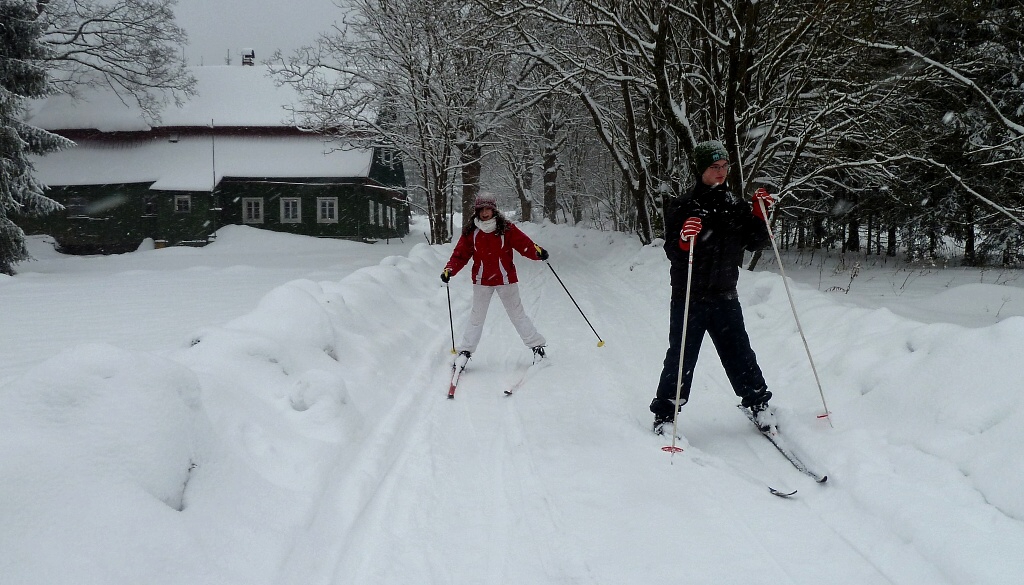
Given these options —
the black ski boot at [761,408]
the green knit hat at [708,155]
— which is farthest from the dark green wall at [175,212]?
A: the black ski boot at [761,408]

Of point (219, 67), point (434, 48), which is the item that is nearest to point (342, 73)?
point (434, 48)

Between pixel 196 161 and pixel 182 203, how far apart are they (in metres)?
2.26

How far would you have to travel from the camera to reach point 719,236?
181 inches

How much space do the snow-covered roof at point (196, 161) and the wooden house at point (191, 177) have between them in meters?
0.05

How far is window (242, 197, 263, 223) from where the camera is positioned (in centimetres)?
3180

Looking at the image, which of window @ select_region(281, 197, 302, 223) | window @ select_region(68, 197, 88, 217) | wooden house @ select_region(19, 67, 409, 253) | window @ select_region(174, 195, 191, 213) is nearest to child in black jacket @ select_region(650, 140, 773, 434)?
wooden house @ select_region(19, 67, 409, 253)

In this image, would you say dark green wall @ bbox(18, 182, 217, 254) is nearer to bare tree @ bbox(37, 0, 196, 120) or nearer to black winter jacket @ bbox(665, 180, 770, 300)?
bare tree @ bbox(37, 0, 196, 120)

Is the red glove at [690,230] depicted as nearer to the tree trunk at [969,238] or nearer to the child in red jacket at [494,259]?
the child in red jacket at [494,259]

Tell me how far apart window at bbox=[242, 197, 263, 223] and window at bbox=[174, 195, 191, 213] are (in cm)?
256

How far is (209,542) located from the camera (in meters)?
2.82

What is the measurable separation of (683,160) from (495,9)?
607 cm

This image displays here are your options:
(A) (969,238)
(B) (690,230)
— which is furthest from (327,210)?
(B) (690,230)

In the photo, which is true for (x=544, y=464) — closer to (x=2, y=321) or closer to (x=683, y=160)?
(x=2, y=321)

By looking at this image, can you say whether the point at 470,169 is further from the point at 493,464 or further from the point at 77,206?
the point at 77,206
